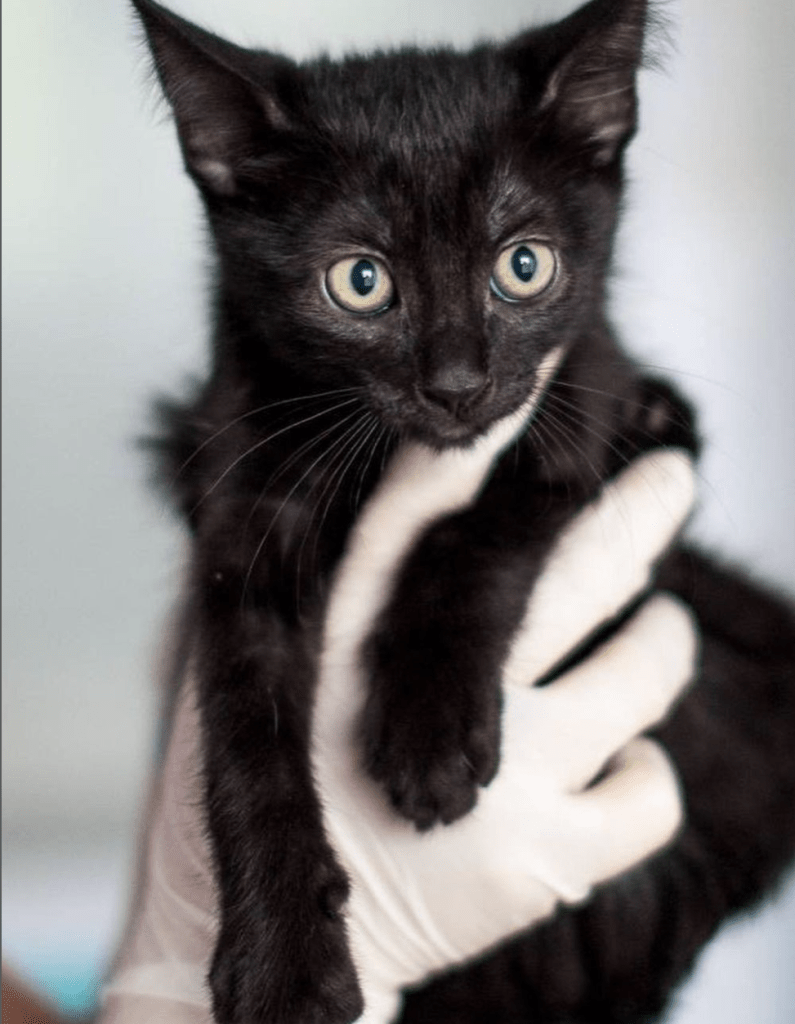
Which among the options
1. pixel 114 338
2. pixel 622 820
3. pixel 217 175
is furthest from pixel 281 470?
pixel 114 338

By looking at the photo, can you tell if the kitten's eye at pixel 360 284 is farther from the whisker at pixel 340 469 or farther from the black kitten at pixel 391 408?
the whisker at pixel 340 469

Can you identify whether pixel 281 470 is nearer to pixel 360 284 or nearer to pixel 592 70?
pixel 360 284

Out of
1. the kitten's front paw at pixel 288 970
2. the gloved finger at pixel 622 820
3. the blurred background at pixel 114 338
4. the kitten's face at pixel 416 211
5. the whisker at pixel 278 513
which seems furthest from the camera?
the blurred background at pixel 114 338

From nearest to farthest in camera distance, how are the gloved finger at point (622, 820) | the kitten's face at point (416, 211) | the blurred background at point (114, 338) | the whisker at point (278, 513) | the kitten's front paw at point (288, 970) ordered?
the kitten's front paw at point (288, 970) → the kitten's face at point (416, 211) → the whisker at point (278, 513) → the gloved finger at point (622, 820) → the blurred background at point (114, 338)

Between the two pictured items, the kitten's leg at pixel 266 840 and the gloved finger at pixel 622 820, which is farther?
the gloved finger at pixel 622 820

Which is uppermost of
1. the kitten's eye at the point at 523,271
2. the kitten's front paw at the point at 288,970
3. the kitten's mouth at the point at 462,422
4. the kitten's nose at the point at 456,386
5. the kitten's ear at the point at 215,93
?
the kitten's ear at the point at 215,93

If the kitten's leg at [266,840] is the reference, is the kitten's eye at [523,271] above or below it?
above

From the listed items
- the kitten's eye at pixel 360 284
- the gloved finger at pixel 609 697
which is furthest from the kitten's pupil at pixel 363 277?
the gloved finger at pixel 609 697
